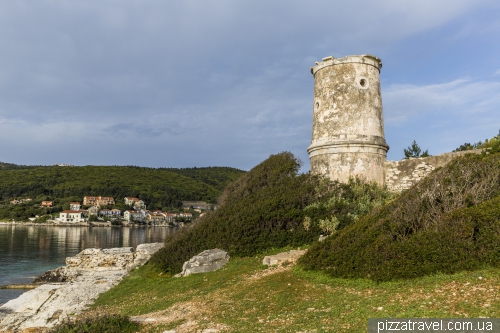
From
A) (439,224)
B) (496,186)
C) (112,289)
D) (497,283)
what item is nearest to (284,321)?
(497,283)

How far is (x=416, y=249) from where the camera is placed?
7.90 meters

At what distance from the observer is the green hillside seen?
116500 millimetres

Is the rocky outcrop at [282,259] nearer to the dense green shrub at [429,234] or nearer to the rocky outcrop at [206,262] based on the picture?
the dense green shrub at [429,234]

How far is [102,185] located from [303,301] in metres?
138

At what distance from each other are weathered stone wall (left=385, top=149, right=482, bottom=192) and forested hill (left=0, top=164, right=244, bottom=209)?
9733cm

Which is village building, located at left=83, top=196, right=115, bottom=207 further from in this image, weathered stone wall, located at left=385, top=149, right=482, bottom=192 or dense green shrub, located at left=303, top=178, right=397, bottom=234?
weathered stone wall, located at left=385, top=149, right=482, bottom=192

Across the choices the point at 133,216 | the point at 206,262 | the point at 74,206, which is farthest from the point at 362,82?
the point at 74,206

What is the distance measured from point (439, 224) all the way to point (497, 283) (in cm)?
203

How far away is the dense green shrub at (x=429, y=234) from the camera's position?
742 cm

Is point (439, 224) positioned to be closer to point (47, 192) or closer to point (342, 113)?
point (342, 113)

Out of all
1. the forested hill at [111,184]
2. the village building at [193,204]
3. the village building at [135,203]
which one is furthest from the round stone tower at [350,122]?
the village building at [135,203]

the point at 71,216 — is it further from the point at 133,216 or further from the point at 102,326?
the point at 102,326

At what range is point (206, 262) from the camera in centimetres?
1306

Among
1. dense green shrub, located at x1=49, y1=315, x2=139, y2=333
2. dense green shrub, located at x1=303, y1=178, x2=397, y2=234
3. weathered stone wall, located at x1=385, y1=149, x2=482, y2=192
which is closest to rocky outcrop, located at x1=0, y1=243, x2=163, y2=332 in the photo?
dense green shrub, located at x1=49, y1=315, x2=139, y2=333
